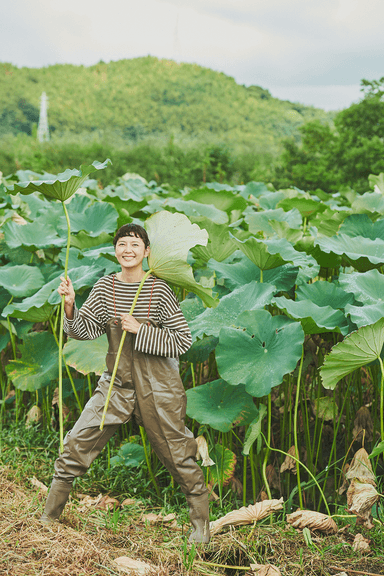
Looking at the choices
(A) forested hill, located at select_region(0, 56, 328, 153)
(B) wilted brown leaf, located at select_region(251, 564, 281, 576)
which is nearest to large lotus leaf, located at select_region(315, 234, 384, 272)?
(B) wilted brown leaf, located at select_region(251, 564, 281, 576)

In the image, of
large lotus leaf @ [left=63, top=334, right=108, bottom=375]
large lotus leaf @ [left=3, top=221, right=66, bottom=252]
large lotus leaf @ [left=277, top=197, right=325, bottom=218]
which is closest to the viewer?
large lotus leaf @ [left=63, top=334, right=108, bottom=375]

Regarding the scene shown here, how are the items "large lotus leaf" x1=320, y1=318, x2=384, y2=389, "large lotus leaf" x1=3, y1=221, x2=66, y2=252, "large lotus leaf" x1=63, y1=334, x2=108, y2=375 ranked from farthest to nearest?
"large lotus leaf" x1=3, y1=221, x2=66, y2=252 < "large lotus leaf" x1=63, y1=334, x2=108, y2=375 < "large lotus leaf" x1=320, y1=318, x2=384, y2=389

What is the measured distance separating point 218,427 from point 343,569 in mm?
599

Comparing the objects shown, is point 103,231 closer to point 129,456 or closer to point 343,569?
point 129,456

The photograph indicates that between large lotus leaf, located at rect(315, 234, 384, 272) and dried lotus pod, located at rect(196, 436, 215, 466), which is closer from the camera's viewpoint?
dried lotus pod, located at rect(196, 436, 215, 466)

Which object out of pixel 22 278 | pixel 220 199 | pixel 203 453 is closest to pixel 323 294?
pixel 203 453

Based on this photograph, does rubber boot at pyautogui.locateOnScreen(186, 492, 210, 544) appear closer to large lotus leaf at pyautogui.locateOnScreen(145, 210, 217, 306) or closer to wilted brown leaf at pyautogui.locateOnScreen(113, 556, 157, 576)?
wilted brown leaf at pyautogui.locateOnScreen(113, 556, 157, 576)

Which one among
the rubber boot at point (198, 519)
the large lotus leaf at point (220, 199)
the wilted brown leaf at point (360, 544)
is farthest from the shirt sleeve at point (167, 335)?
the large lotus leaf at point (220, 199)

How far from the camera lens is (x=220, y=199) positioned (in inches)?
130

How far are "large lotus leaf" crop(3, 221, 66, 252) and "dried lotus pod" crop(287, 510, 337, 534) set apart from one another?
173 centimetres

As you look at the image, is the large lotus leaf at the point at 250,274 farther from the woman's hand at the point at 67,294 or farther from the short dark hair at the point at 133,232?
the woman's hand at the point at 67,294

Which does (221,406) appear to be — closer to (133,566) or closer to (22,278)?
(133,566)

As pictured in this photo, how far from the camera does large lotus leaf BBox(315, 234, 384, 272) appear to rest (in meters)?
2.15

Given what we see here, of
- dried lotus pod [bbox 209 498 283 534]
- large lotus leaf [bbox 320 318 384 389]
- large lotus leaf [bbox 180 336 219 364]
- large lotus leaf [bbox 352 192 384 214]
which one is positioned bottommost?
dried lotus pod [bbox 209 498 283 534]
